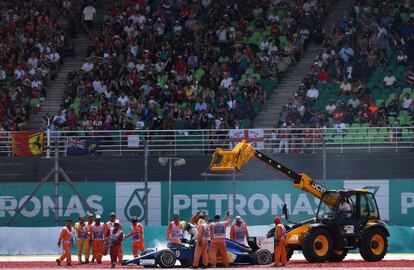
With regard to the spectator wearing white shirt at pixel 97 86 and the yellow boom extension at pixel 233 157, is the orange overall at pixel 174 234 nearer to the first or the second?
the yellow boom extension at pixel 233 157

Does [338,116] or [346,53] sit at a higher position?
[346,53]

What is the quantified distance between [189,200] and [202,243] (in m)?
8.23

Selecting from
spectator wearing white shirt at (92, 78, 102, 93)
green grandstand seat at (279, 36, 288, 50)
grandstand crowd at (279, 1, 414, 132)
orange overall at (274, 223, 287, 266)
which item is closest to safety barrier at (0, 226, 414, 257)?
grandstand crowd at (279, 1, 414, 132)

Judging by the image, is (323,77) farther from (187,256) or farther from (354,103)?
(187,256)

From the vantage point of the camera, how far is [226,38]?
159 feet

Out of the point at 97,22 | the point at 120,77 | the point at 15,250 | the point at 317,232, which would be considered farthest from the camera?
the point at 97,22

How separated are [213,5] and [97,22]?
5172 millimetres

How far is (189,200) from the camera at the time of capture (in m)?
41.2

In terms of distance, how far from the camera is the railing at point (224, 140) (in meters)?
41.1

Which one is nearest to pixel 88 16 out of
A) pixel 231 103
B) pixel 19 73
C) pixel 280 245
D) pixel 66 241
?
pixel 19 73

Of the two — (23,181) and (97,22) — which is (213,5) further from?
(23,181)

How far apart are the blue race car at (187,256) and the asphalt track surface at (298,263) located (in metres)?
0.33

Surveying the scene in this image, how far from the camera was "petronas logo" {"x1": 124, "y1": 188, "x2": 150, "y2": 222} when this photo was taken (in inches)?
1613

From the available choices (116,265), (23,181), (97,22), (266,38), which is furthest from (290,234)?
(97,22)
